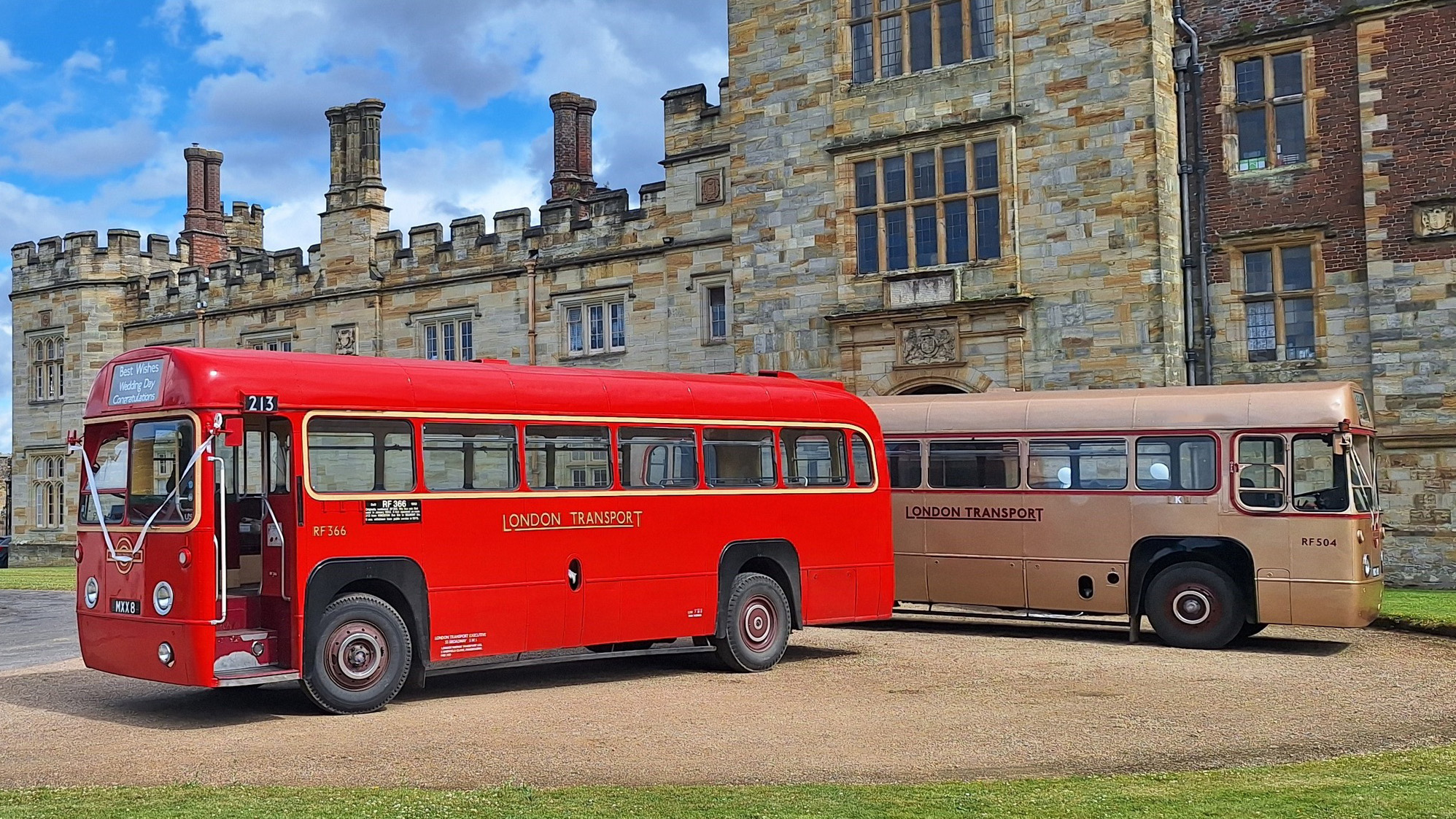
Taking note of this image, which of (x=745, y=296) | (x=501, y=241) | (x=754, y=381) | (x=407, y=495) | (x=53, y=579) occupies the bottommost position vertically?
(x=53, y=579)

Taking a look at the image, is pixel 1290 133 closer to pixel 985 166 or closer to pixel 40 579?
pixel 985 166

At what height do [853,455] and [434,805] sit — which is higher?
[853,455]

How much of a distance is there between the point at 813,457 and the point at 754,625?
188 cm

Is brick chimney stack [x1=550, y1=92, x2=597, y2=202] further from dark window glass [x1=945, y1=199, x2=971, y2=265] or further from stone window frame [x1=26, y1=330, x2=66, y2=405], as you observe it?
stone window frame [x1=26, y1=330, x2=66, y2=405]

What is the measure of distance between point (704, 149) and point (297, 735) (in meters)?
20.6

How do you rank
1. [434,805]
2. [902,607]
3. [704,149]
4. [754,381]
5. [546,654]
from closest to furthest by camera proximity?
1. [434,805]
2. [546,654]
3. [754,381]
4. [902,607]
5. [704,149]

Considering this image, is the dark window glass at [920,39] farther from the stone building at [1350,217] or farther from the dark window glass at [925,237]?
the stone building at [1350,217]

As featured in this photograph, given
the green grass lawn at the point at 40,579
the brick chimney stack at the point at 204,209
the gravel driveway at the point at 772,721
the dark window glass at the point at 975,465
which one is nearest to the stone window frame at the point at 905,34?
the dark window glass at the point at 975,465

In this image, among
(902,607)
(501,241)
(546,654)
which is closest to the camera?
(546,654)

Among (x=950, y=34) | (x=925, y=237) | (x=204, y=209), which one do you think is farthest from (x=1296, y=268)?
(x=204, y=209)

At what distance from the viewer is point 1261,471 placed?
15.7 meters

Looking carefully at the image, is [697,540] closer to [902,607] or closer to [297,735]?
[297,735]

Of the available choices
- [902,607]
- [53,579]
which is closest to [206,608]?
[902,607]

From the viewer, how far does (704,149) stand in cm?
2947
